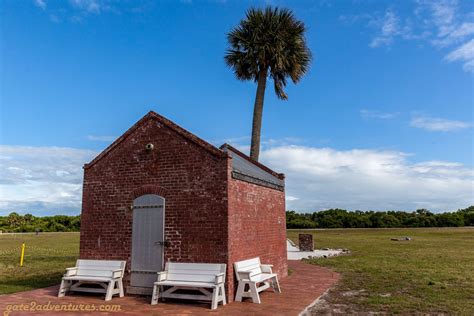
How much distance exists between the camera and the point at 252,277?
32.3 ft

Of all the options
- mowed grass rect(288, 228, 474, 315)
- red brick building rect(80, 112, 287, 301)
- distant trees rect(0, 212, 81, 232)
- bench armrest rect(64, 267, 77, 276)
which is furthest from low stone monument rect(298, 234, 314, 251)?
distant trees rect(0, 212, 81, 232)

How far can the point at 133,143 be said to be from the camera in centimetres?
1127

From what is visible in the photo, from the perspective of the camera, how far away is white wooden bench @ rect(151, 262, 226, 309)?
29.3ft

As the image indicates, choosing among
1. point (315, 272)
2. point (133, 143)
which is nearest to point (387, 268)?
point (315, 272)

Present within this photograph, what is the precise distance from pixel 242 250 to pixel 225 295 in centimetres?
138

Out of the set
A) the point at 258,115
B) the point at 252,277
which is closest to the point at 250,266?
the point at 252,277

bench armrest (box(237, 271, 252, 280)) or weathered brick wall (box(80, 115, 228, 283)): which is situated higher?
weathered brick wall (box(80, 115, 228, 283))

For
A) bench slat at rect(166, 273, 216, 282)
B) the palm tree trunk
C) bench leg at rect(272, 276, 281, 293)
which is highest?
the palm tree trunk

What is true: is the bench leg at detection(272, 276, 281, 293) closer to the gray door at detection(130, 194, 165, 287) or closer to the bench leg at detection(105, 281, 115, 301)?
the gray door at detection(130, 194, 165, 287)

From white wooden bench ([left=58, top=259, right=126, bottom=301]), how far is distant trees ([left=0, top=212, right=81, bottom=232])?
56845 mm

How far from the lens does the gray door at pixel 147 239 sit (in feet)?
33.8

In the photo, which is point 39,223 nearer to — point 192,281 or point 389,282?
point 192,281

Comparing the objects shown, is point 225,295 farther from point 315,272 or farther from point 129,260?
point 315,272

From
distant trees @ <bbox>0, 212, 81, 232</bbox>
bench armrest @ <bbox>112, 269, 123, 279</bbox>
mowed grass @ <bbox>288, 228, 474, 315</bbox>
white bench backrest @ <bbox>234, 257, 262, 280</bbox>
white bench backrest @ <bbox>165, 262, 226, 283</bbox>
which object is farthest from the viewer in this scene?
distant trees @ <bbox>0, 212, 81, 232</bbox>
